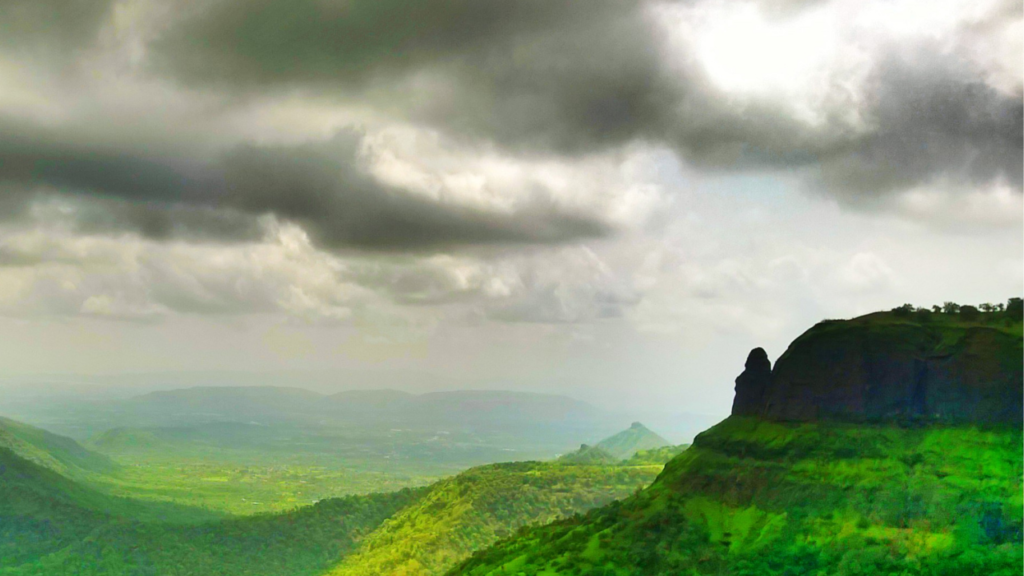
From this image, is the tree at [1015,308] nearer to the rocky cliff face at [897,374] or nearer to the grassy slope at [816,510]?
the rocky cliff face at [897,374]

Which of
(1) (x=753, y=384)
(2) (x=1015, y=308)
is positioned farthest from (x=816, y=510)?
(2) (x=1015, y=308)

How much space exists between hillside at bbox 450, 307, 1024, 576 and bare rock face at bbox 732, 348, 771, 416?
40 centimetres

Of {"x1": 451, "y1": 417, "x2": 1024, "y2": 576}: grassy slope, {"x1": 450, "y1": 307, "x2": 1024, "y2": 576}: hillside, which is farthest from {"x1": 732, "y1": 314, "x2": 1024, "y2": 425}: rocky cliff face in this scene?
{"x1": 451, "y1": 417, "x2": 1024, "y2": 576}: grassy slope

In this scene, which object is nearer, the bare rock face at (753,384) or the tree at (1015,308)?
the tree at (1015,308)

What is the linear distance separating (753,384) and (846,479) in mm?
26619

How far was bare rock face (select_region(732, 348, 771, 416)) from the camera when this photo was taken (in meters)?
117

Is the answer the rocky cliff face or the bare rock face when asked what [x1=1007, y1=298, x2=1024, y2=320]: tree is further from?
the bare rock face

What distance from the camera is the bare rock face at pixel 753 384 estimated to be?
117188 mm

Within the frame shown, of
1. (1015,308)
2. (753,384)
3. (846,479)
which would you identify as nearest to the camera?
(1015,308)

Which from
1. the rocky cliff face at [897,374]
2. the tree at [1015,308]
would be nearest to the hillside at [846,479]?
the rocky cliff face at [897,374]

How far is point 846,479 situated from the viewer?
311 ft

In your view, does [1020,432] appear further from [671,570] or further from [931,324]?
[671,570]

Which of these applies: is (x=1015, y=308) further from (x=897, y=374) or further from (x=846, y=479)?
(x=846, y=479)

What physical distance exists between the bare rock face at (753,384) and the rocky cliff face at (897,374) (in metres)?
0.37
